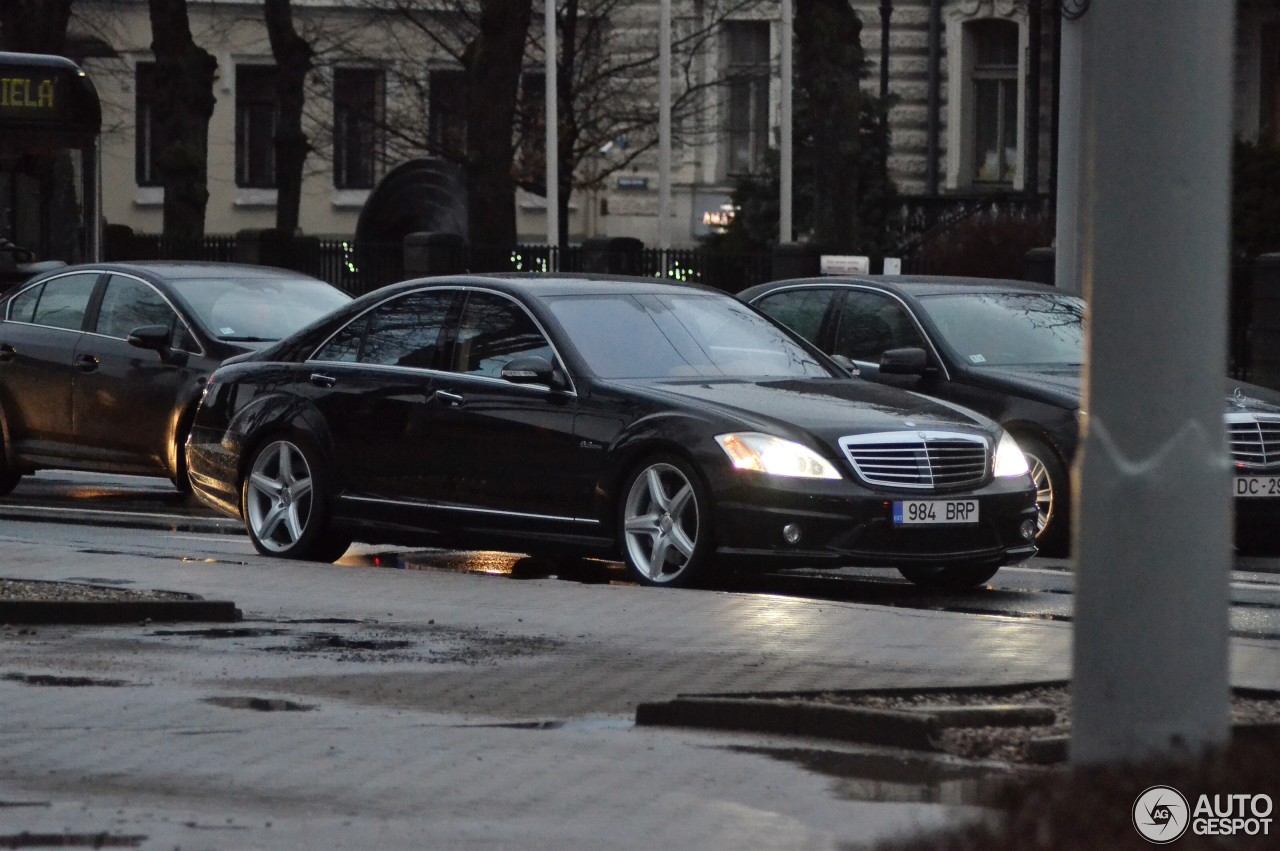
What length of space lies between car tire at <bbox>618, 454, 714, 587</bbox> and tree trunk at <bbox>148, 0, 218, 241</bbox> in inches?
1065

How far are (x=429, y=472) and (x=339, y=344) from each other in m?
1.11

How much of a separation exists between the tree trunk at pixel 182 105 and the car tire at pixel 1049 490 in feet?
83.4

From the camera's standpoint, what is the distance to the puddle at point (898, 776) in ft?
19.8

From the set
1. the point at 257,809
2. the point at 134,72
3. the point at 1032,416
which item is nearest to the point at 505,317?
the point at 1032,416

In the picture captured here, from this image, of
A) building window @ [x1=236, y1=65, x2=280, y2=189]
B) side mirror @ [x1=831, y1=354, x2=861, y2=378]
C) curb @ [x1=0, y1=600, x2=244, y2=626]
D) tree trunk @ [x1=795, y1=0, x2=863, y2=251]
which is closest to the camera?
curb @ [x1=0, y1=600, x2=244, y2=626]

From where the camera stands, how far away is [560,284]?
13.0 metres

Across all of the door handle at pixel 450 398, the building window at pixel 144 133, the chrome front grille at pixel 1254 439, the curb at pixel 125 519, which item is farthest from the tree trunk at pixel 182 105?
the door handle at pixel 450 398

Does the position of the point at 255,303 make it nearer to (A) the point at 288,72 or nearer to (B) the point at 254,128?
(A) the point at 288,72

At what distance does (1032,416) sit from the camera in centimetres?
1402

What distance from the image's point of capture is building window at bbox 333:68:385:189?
52.2 meters

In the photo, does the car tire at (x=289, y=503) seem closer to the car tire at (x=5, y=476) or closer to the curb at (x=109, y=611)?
the curb at (x=109, y=611)

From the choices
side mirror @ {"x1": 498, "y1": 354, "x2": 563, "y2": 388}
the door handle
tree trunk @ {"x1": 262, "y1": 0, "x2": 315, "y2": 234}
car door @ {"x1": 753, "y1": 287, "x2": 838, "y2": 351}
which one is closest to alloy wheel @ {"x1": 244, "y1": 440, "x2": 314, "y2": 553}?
the door handle

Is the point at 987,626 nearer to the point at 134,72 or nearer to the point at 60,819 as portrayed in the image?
the point at 60,819

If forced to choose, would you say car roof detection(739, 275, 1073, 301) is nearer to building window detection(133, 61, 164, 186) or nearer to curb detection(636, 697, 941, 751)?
curb detection(636, 697, 941, 751)
